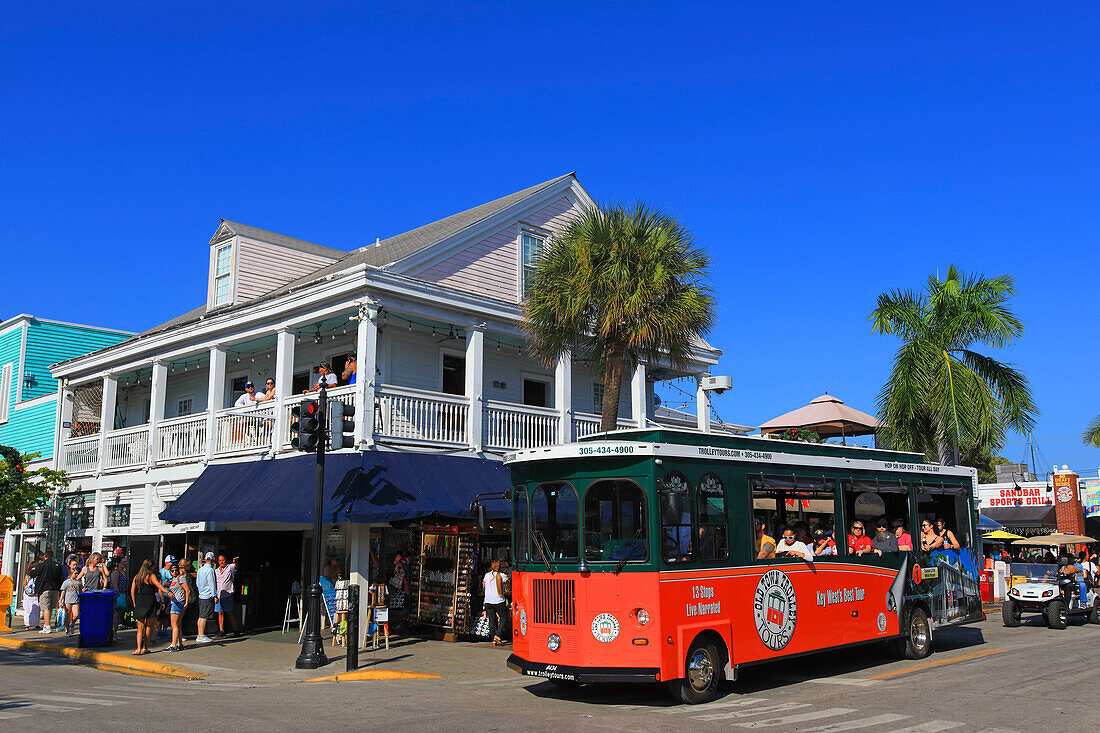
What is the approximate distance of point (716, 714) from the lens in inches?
372

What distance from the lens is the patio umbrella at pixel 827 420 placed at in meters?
24.4

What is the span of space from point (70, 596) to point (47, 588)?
2.04 m

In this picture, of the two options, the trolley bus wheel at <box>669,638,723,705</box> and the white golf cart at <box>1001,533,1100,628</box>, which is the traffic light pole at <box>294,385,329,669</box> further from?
the white golf cart at <box>1001,533,1100,628</box>

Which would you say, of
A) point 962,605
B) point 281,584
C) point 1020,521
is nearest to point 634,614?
point 962,605

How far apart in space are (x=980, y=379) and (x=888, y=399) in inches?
90.5

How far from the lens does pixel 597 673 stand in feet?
32.8

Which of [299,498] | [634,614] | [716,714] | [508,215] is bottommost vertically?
[716,714]

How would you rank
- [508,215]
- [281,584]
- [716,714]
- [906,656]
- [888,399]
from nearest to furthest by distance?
[716,714], [906,656], [281,584], [508,215], [888,399]

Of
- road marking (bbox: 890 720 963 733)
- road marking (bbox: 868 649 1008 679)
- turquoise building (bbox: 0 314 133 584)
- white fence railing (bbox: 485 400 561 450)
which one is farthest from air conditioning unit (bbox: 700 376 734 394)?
turquoise building (bbox: 0 314 133 584)

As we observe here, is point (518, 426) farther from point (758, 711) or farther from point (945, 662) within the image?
point (758, 711)

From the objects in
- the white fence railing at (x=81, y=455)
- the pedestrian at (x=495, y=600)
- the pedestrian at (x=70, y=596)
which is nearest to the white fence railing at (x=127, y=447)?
the white fence railing at (x=81, y=455)

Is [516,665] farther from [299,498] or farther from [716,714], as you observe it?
[299,498]

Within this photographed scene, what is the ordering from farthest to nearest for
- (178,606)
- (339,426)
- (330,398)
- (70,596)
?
(70,596), (330,398), (178,606), (339,426)

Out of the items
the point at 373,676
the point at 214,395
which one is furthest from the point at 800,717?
the point at 214,395
